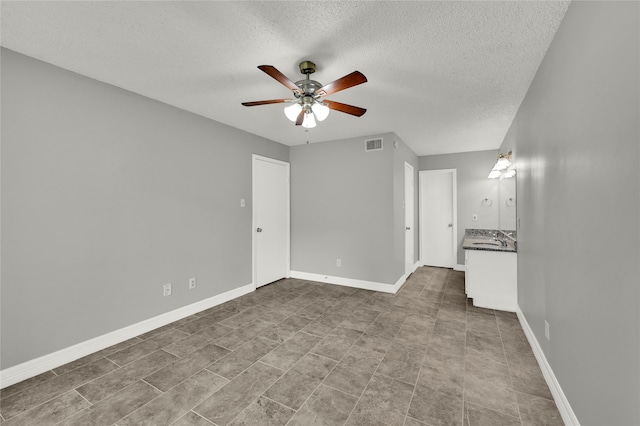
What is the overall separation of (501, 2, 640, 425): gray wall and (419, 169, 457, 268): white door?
368 cm

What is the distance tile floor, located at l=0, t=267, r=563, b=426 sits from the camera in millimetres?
1726

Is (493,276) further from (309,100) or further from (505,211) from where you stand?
(309,100)

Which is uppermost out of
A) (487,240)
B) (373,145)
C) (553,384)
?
(373,145)

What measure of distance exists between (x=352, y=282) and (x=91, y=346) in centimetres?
331

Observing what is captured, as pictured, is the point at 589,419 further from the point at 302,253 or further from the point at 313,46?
the point at 302,253

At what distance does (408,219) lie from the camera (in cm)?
513

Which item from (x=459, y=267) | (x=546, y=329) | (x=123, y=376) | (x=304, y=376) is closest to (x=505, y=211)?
(x=459, y=267)

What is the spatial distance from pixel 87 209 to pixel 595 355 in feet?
12.1

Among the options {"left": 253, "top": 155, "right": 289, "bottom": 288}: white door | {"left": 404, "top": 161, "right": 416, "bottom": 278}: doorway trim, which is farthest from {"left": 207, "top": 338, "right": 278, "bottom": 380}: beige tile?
{"left": 404, "top": 161, "right": 416, "bottom": 278}: doorway trim

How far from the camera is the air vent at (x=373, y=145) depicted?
167 inches

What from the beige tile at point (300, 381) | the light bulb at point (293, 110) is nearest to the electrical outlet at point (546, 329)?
the beige tile at point (300, 381)

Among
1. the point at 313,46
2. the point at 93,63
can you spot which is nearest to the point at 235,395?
the point at 313,46

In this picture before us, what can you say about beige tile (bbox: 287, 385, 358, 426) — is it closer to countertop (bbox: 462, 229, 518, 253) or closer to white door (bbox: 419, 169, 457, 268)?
countertop (bbox: 462, 229, 518, 253)

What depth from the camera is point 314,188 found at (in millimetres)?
4855
